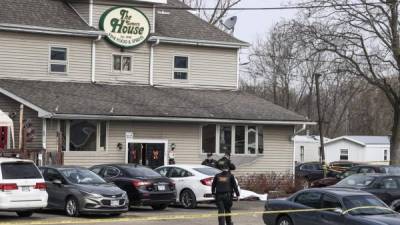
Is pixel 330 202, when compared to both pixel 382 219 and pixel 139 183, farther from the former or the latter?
pixel 139 183

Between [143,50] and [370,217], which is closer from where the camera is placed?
[370,217]

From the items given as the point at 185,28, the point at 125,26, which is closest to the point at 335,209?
the point at 125,26

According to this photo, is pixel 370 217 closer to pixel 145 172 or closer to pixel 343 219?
pixel 343 219

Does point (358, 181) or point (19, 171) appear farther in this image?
point (358, 181)

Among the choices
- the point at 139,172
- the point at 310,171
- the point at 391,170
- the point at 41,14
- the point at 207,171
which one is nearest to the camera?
the point at 139,172

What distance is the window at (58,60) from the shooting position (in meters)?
33.3

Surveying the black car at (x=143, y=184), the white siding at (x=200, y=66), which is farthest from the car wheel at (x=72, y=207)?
the white siding at (x=200, y=66)

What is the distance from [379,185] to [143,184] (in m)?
7.45

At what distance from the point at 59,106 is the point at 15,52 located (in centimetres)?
389

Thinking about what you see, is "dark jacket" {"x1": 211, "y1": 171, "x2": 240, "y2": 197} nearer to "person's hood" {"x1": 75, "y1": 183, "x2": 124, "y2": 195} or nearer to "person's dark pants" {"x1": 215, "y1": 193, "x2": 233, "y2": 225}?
"person's dark pants" {"x1": 215, "y1": 193, "x2": 233, "y2": 225}

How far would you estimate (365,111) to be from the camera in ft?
292

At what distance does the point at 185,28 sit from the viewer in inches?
1496

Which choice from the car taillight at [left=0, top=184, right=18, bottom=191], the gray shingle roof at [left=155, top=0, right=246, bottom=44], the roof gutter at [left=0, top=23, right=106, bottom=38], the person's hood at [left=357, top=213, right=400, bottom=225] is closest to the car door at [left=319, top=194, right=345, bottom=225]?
the person's hood at [left=357, top=213, right=400, bottom=225]

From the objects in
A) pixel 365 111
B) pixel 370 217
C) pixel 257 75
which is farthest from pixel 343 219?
pixel 365 111
